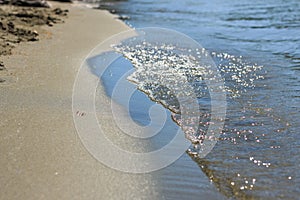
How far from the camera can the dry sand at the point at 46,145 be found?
10.8 feet

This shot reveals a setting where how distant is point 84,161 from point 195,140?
1.14m

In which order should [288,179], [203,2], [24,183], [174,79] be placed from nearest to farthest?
[24,183], [288,179], [174,79], [203,2]

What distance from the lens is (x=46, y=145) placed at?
3.92 meters

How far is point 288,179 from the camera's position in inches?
139

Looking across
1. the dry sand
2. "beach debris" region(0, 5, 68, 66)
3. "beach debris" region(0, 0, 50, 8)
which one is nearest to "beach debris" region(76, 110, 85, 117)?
the dry sand

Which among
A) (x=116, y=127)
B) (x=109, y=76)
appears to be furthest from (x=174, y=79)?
(x=116, y=127)

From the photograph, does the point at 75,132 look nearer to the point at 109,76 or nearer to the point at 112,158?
the point at 112,158

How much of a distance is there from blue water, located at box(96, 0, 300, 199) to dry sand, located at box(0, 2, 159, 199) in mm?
464

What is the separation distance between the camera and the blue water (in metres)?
3.46

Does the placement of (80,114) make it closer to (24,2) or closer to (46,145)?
(46,145)

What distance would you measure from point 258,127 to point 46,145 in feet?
6.85

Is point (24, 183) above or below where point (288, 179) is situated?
below

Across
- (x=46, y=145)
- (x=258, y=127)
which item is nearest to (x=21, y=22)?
Result: (x=46, y=145)

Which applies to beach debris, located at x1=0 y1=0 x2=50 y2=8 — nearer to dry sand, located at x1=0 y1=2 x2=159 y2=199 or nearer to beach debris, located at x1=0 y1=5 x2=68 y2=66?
beach debris, located at x1=0 y1=5 x2=68 y2=66
